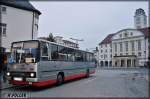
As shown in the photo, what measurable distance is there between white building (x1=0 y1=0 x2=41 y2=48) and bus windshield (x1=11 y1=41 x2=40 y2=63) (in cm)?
1163

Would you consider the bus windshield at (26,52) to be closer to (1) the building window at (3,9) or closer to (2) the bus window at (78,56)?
(2) the bus window at (78,56)

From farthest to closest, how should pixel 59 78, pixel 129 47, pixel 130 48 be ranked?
pixel 129 47 < pixel 130 48 < pixel 59 78

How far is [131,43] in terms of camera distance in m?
83.6

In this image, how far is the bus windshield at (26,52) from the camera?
37.6 feet

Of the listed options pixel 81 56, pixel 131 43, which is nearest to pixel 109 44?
pixel 131 43

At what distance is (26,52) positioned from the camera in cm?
1173

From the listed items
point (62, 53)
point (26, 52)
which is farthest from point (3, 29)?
point (26, 52)

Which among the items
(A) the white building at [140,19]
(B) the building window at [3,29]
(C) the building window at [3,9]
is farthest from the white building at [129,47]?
(B) the building window at [3,29]

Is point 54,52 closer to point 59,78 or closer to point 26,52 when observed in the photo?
point 59,78

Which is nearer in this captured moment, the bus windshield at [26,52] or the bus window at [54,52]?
the bus windshield at [26,52]

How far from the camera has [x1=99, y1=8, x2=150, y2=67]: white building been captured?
79000 mm

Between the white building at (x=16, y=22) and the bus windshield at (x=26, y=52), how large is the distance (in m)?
11.6

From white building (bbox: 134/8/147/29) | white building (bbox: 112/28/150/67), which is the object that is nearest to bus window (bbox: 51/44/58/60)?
white building (bbox: 112/28/150/67)

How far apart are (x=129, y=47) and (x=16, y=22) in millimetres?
65948
